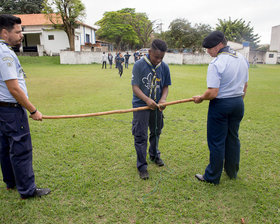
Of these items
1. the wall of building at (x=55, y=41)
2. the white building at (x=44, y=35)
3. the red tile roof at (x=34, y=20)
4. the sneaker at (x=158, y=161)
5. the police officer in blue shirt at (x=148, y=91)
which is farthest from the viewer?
the wall of building at (x=55, y=41)

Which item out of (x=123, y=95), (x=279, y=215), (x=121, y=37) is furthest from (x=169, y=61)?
(x=279, y=215)

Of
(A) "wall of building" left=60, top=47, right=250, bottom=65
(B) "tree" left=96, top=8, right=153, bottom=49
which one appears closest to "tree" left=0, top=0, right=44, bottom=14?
(B) "tree" left=96, top=8, right=153, bottom=49

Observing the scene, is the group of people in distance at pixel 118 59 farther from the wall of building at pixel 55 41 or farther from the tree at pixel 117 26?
the tree at pixel 117 26

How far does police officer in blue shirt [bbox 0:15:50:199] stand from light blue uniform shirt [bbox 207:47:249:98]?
234 cm

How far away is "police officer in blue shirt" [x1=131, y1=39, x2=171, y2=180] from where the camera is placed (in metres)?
3.03

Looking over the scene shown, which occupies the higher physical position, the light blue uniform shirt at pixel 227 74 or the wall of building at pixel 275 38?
the wall of building at pixel 275 38

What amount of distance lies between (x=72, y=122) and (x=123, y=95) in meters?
3.73

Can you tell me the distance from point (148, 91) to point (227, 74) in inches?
45.2

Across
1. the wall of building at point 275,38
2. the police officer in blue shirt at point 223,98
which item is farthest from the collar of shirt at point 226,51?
the wall of building at point 275,38

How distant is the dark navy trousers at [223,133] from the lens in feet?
9.08

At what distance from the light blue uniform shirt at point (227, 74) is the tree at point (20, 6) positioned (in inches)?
1821

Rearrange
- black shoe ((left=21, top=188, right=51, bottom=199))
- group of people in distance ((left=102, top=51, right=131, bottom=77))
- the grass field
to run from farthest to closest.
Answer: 1. group of people in distance ((left=102, top=51, right=131, bottom=77))
2. black shoe ((left=21, top=188, right=51, bottom=199))
3. the grass field

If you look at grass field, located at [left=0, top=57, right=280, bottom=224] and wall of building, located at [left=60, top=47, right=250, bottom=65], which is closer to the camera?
grass field, located at [left=0, top=57, right=280, bottom=224]

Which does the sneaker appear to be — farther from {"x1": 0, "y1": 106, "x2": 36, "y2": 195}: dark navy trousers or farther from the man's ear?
the man's ear
